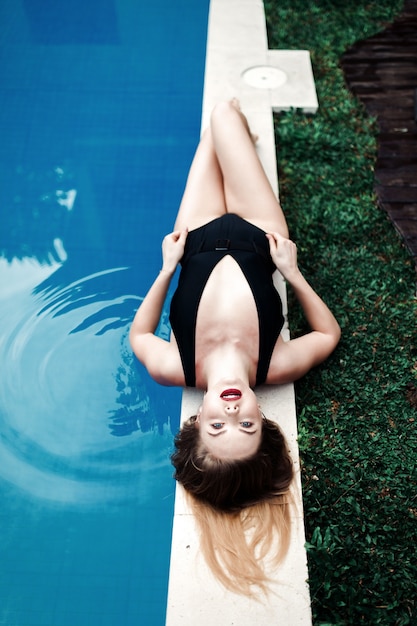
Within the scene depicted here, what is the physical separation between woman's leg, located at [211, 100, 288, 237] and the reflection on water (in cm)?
95

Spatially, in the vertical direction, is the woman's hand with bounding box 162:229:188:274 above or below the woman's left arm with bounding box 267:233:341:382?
above

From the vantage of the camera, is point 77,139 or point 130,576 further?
point 77,139

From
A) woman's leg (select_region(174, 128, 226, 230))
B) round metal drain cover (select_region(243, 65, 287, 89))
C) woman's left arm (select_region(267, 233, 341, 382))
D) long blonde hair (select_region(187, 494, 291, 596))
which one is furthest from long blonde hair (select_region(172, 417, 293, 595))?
round metal drain cover (select_region(243, 65, 287, 89))

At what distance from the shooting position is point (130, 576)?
2.94 metres

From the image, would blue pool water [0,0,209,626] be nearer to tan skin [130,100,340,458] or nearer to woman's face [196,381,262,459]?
tan skin [130,100,340,458]

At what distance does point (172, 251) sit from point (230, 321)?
63 centimetres

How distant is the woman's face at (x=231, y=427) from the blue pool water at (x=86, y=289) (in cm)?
77

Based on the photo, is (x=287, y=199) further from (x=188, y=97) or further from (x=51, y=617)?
(x=51, y=617)

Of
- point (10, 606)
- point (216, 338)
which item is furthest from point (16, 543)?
point (216, 338)

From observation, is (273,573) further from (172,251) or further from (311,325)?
(172,251)

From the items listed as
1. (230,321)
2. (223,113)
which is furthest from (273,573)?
(223,113)

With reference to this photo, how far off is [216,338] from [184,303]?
0.28 metres

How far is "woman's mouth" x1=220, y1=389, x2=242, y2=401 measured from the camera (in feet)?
8.60

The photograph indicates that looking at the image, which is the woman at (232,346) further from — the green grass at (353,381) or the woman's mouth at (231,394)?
the green grass at (353,381)
